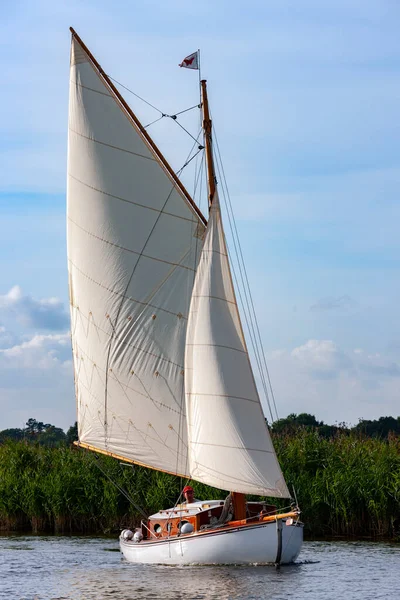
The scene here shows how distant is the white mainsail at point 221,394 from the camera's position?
27953 millimetres

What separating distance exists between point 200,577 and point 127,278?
8.40 metres

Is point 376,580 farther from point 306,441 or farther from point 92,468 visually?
point 92,468

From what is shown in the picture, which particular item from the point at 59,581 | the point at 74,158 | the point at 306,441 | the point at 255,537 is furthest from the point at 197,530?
the point at 74,158

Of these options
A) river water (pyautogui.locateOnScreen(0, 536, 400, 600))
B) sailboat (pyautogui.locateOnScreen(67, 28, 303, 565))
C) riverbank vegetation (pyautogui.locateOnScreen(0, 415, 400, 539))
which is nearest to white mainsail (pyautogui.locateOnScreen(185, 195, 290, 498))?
sailboat (pyautogui.locateOnScreen(67, 28, 303, 565))

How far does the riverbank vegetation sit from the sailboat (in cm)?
298

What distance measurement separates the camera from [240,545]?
27.6m

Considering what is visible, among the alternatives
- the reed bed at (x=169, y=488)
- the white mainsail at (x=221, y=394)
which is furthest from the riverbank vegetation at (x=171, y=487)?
the white mainsail at (x=221, y=394)

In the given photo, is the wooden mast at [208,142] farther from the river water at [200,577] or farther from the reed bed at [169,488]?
the river water at [200,577]

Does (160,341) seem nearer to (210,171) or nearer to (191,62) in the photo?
(210,171)

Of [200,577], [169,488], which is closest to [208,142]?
[200,577]

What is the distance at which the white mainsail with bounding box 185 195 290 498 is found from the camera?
28.0m

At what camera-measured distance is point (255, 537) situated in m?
27.6

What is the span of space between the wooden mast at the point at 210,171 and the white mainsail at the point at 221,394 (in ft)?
1.91

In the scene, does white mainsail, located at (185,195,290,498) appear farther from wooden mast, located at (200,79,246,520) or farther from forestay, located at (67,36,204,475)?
forestay, located at (67,36,204,475)
